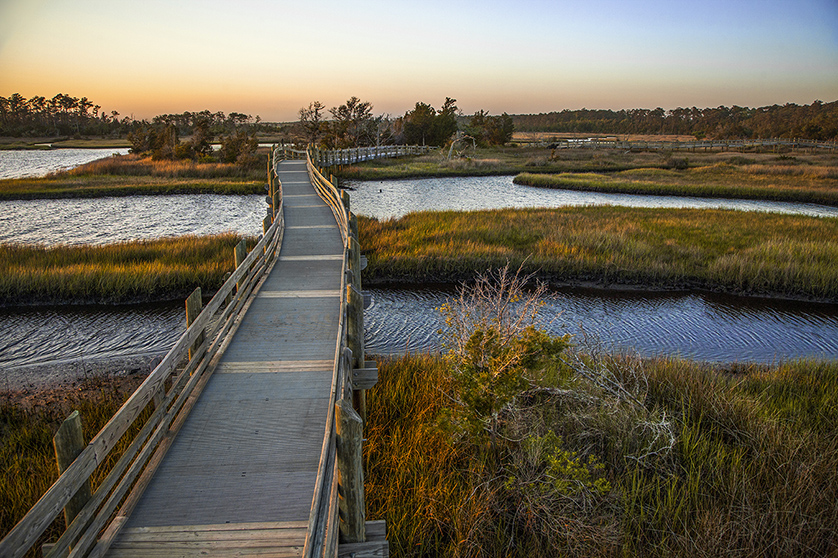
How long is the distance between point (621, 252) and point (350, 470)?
51.4 feet

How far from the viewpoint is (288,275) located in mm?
10180

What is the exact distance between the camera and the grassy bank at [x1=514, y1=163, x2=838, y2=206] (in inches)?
1307

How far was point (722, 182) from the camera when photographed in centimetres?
3856

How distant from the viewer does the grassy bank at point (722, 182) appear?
1307 inches

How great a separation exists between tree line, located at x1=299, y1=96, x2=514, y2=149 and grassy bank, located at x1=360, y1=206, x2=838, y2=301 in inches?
1199

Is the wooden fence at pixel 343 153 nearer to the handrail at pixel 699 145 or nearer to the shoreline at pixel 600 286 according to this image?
the shoreline at pixel 600 286

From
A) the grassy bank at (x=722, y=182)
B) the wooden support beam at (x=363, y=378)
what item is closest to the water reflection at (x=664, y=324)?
the wooden support beam at (x=363, y=378)

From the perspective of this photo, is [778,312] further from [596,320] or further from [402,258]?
[402,258]

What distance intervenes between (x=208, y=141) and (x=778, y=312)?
46.9m

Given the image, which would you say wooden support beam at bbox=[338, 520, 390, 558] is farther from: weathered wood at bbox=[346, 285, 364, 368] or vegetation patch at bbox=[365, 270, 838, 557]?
weathered wood at bbox=[346, 285, 364, 368]

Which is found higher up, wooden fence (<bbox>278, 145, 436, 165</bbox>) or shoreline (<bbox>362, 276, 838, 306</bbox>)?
wooden fence (<bbox>278, 145, 436, 165</bbox>)

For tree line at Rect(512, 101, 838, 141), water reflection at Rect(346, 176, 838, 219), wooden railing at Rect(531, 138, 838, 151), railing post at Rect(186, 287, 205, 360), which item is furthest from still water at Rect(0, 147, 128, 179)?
tree line at Rect(512, 101, 838, 141)

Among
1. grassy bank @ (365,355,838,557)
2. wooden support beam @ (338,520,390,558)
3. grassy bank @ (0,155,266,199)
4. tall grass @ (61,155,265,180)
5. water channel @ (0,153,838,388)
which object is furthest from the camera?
tall grass @ (61,155,265,180)

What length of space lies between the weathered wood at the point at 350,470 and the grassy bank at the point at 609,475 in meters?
1.23
